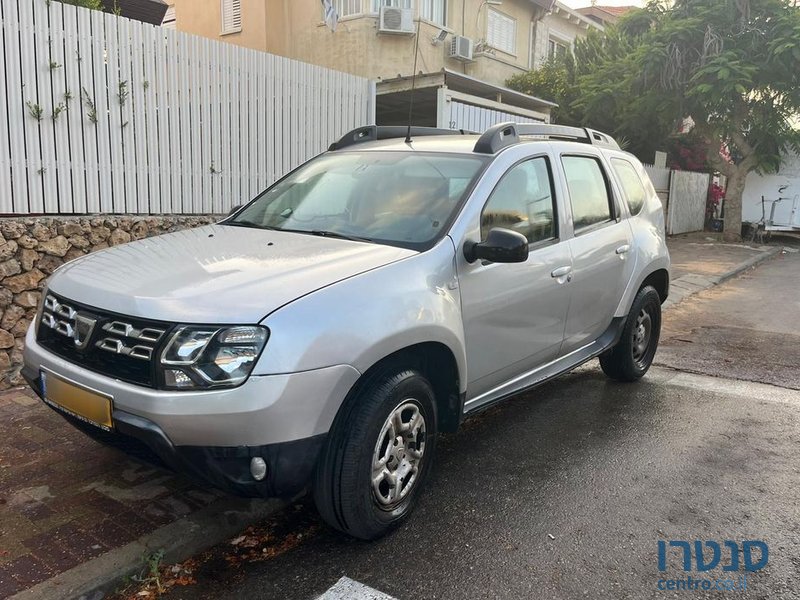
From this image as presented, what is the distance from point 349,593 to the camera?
270 cm

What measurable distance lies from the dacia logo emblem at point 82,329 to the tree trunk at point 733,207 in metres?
17.6

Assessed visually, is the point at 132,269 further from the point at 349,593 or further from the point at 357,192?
the point at 349,593

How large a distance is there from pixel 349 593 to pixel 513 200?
7.29 ft

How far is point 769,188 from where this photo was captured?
1939 cm

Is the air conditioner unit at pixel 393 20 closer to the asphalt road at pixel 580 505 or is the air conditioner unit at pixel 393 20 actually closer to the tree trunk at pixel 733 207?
the tree trunk at pixel 733 207

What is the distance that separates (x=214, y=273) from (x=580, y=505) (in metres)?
2.18

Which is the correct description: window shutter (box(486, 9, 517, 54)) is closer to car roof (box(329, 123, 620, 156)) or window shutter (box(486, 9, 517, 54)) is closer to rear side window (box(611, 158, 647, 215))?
rear side window (box(611, 158, 647, 215))

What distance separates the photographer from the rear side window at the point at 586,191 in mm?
4309

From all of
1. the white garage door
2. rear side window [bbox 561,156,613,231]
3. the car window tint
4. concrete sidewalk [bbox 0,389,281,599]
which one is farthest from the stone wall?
the white garage door

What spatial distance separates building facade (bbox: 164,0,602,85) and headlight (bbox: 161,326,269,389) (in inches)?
468

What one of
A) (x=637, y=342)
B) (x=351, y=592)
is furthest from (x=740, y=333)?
(x=351, y=592)

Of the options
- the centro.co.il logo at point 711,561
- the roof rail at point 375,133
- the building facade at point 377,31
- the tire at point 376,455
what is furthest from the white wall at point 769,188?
the tire at point 376,455

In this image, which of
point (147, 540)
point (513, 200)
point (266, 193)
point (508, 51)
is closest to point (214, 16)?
point (508, 51)

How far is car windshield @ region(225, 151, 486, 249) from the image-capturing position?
3.43 metres
